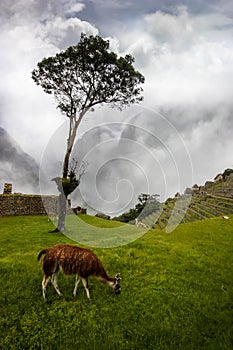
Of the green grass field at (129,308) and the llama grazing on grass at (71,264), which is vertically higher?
the llama grazing on grass at (71,264)

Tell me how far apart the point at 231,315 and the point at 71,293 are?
500 cm

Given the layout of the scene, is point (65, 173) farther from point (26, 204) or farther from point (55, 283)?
point (26, 204)

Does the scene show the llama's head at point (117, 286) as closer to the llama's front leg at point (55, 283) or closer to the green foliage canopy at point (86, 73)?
the llama's front leg at point (55, 283)

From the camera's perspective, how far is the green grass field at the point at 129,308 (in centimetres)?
602

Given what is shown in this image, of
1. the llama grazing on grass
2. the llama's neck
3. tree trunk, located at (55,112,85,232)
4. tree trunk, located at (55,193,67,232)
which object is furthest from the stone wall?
the llama's neck

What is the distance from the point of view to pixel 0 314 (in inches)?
259

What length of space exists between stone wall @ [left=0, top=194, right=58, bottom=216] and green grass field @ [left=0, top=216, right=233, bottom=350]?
1763 cm

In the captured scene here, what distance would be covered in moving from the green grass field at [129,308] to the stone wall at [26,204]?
17.6 m

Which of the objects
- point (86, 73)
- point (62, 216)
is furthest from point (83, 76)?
point (62, 216)

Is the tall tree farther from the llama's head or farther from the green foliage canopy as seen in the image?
the llama's head

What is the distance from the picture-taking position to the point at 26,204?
29.1 meters

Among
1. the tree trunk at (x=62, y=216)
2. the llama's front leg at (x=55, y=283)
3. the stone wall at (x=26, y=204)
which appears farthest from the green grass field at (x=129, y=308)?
the stone wall at (x=26, y=204)

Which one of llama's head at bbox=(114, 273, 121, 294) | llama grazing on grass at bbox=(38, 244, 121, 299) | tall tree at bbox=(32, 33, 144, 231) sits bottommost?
llama's head at bbox=(114, 273, 121, 294)

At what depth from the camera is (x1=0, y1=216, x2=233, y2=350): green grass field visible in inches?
237
